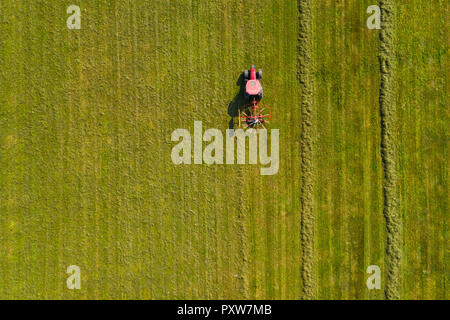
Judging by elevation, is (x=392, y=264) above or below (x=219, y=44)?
below

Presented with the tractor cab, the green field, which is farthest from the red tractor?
the green field

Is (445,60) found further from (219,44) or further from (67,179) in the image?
(67,179)

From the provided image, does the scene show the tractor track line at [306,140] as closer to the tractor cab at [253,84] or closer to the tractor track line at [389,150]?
the tractor cab at [253,84]

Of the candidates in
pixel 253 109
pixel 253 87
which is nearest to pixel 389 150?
pixel 253 109

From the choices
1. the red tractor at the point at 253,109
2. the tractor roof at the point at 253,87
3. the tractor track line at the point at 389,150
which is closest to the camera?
the tractor roof at the point at 253,87

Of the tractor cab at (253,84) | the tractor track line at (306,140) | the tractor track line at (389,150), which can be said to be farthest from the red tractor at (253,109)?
the tractor track line at (389,150)
